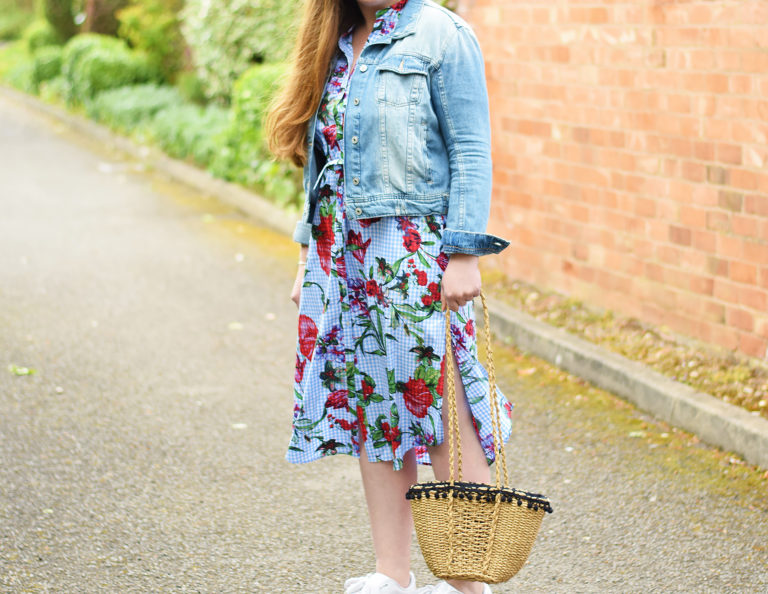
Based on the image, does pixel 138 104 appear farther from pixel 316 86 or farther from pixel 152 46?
pixel 316 86

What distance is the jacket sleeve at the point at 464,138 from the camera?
2.57 m

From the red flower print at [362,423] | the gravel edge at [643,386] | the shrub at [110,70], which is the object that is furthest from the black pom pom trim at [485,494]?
the shrub at [110,70]

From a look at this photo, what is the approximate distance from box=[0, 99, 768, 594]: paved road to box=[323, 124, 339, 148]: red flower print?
138 centimetres

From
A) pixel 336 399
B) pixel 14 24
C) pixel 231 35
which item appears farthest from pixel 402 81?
pixel 14 24

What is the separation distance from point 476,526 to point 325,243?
2.90ft

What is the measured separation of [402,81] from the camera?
259 centimetres

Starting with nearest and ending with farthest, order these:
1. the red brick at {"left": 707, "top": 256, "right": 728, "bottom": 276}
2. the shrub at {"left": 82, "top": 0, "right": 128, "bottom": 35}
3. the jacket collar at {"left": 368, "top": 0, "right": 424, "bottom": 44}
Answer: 1. the jacket collar at {"left": 368, "top": 0, "right": 424, "bottom": 44}
2. the red brick at {"left": 707, "top": 256, "right": 728, "bottom": 276}
3. the shrub at {"left": 82, "top": 0, "right": 128, "bottom": 35}

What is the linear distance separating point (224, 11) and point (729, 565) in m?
9.02

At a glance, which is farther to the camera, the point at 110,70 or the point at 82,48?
the point at 82,48

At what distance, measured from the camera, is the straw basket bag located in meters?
2.52

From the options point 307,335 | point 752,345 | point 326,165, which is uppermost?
point 326,165

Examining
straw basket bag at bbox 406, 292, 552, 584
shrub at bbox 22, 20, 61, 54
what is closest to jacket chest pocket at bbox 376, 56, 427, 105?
straw basket bag at bbox 406, 292, 552, 584

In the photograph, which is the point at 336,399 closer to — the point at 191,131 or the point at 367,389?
the point at 367,389

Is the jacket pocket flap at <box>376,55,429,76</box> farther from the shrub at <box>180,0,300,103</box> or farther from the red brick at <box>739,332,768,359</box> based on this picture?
the shrub at <box>180,0,300,103</box>
